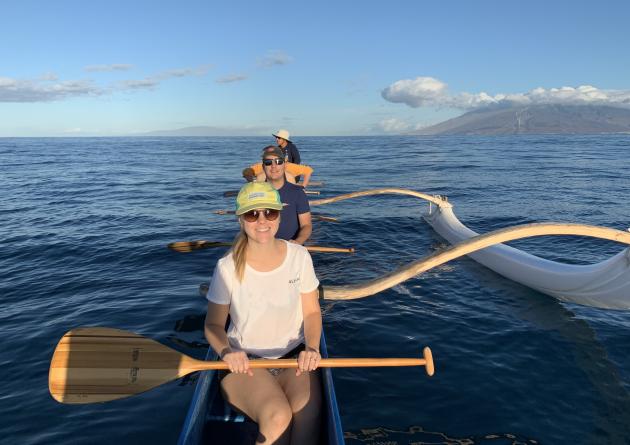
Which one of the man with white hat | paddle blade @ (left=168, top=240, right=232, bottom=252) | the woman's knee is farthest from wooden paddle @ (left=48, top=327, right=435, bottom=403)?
the man with white hat

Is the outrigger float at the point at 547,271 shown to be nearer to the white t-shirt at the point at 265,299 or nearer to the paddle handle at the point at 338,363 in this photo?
the paddle handle at the point at 338,363

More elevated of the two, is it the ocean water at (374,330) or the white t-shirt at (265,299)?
the white t-shirt at (265,299)

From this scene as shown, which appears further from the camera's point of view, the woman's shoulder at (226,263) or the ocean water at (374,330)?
the ocean water at (374,330)

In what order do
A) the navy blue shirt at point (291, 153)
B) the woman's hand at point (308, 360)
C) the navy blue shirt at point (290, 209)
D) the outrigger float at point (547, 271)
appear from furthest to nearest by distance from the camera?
the navy blue shirt at point (291, 153) → the navy blue shirt at point (290, 209) → the outrigger float at point (547, 271) → the woman's hand at point (308, 360)

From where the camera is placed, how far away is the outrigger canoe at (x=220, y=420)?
3059mm

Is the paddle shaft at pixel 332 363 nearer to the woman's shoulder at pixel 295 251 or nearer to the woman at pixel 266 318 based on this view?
the woman at pixel 266 318

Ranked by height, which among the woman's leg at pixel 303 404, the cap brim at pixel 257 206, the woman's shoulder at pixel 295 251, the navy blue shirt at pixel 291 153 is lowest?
the woman's leg at pixel 303 404

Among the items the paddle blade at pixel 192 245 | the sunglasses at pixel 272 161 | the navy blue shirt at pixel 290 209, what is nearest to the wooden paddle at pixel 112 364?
the navy blue shirt at pixel 290 209

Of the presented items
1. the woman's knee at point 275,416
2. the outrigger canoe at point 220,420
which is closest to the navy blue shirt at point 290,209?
the outrigger canoe at point 220,420

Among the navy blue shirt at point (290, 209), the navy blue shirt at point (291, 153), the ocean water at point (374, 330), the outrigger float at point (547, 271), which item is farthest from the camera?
the navy blue shirt at point (291, 153)

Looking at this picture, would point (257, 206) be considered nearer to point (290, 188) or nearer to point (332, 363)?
point (332, 363)

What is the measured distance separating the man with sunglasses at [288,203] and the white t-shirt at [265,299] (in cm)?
261

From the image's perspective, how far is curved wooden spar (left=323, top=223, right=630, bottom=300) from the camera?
4.93 meters

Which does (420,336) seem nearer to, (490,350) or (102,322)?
(490,350)
